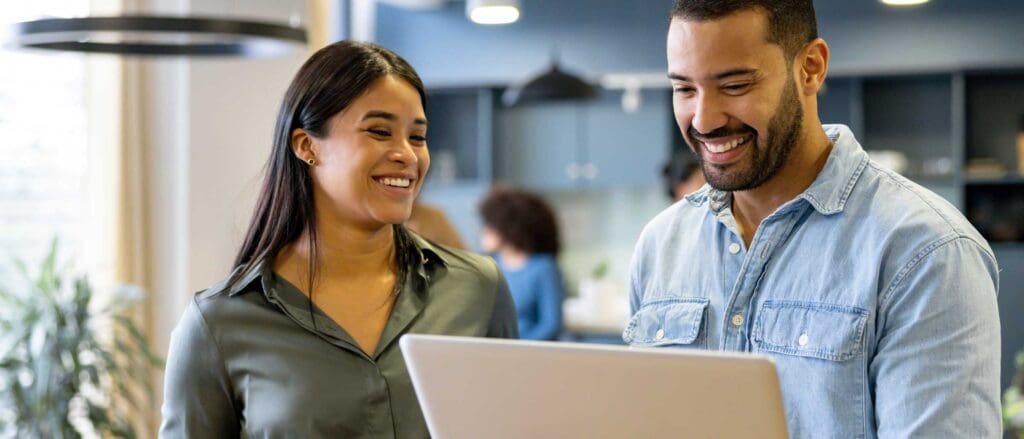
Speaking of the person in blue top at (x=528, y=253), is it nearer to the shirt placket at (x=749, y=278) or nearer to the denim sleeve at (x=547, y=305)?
the denim sleeve at (x=547, y=305)

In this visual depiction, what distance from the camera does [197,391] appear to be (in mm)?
1954

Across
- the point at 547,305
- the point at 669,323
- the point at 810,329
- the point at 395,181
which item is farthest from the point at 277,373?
the point at 547,305

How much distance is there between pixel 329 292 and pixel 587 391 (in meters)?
0.77

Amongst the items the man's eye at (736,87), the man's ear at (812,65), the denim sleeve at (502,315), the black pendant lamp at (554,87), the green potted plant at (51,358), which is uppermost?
the black pendant lamp at (554,87)

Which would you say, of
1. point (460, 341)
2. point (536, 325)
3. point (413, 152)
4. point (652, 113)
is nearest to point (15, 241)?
point (536, 325)

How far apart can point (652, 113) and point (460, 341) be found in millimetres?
7130

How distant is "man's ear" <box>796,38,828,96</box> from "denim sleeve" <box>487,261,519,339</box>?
0.70m

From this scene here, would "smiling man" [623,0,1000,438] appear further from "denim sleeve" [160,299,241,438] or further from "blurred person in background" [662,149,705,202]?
"blurred person in background" [662,149,705,202]

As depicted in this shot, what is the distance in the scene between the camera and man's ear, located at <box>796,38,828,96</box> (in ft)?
5.72

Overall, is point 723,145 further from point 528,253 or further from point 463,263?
point 528,253

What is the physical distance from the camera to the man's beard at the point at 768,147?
168cm

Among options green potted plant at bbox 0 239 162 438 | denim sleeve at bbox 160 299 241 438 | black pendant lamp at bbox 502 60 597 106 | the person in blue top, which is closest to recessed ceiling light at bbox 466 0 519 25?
the person in blue top

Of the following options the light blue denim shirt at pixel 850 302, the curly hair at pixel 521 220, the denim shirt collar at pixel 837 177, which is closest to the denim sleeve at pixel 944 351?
the light blue denim shirt at pixel 850 302

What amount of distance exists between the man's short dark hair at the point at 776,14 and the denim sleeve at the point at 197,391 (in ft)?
2.99
